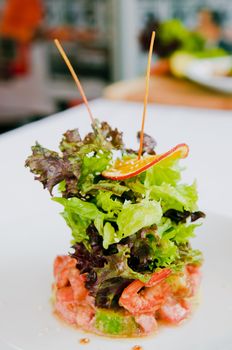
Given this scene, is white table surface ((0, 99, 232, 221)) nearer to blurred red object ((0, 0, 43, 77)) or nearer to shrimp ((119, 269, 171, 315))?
shrimp ((119, 269, 171, 315))

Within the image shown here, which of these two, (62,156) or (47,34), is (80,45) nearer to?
(47,34)

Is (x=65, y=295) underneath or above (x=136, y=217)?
underneath

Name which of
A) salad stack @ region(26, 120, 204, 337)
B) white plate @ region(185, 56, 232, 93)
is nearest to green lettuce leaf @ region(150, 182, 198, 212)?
salad stack @ region(26, 120, 204, 337)

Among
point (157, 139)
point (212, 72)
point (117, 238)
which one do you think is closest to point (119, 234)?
point (117, 238)

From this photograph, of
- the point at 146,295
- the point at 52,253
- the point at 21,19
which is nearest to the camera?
the point at 146,295

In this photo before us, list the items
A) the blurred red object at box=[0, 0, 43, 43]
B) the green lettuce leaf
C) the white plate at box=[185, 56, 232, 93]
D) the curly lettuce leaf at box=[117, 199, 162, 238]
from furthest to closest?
the blurred red object at box=[0, 0, 43, 43], the white plate at box=[185, 56, 232, 93], the green lettuce leaf, the curly lettuce leaf at box=[117, 199, 162, 238]

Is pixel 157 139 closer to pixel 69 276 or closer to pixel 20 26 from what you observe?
pixel 69 276

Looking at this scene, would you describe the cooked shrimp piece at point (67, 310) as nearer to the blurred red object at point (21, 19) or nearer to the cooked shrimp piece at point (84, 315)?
the cooked shrimp piece at point (84, 315)
